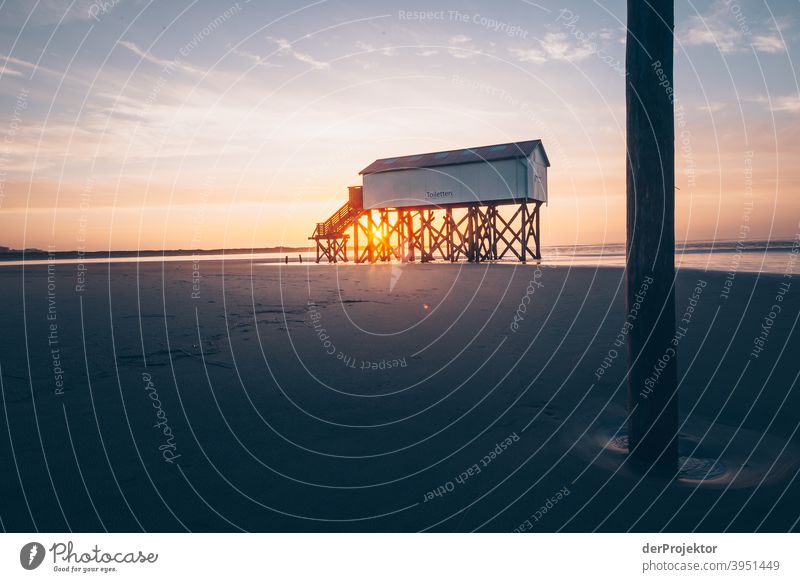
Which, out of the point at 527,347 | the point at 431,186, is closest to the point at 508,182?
the point at 431,186

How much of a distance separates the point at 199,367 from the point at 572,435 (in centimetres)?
479

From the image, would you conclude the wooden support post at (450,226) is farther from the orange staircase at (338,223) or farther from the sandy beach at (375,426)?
the sandy beach at (375,426)

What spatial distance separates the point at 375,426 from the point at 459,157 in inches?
1171

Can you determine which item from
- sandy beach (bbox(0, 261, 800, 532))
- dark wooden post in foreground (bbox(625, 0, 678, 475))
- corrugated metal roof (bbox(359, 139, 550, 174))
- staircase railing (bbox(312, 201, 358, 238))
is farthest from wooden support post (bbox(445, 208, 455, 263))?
dark wooden post in foreground (bbox(625, 0, 678, 475))

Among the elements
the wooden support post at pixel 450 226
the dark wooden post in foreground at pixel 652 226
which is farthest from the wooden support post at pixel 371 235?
the dark wooden post in foreground at pixel 652 226

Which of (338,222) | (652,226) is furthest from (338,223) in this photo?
(652,226)

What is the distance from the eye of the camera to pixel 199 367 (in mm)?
6559

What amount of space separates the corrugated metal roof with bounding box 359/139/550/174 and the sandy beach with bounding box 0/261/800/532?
22.9m

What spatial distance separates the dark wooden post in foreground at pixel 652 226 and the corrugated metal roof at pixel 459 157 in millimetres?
27634

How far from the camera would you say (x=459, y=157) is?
106 feet

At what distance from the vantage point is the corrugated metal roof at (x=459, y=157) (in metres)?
30.6

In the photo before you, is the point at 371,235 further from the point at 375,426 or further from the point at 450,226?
the point at 375,426
